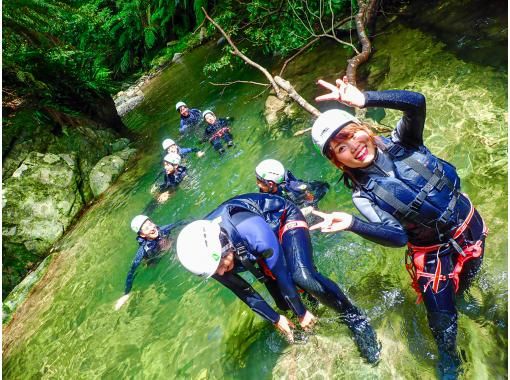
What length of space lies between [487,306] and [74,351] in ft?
21.5

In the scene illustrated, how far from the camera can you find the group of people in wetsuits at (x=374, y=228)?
8.56 feet

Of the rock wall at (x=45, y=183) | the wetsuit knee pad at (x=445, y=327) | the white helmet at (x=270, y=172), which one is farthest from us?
the rock wall at (x=45, y=183)

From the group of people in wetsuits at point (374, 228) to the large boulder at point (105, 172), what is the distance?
1017 centimetres

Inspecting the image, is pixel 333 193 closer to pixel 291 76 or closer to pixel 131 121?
pixel 291 76

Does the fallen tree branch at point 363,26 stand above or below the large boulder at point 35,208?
above

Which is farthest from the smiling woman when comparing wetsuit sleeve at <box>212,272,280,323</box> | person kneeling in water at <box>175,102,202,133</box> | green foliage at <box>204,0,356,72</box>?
person kneeling in water at <box>175,102,202,133</box>

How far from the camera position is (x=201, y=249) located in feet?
10.2

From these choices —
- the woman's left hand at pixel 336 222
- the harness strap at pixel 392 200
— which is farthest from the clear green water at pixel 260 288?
the woman's left hand at pixel 336 222

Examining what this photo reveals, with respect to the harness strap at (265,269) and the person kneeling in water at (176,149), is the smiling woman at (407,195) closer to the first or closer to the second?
the harness strap at (265,269)

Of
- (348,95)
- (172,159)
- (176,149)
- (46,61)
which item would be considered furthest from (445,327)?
(46,61)

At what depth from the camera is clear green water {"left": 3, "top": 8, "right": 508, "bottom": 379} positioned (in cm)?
381

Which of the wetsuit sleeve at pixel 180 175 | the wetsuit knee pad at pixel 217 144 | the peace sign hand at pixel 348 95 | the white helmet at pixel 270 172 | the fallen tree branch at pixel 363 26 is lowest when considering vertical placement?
the wetsuit sleeve at pixel 180 175

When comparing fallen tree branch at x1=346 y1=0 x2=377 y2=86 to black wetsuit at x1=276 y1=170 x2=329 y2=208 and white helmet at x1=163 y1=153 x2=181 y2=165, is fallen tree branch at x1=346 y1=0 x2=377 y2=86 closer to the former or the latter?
black wetsuit at x1=276 y1=170 x2=329 y2=208

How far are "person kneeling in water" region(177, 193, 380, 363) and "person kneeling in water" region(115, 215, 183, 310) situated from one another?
13.1ft
